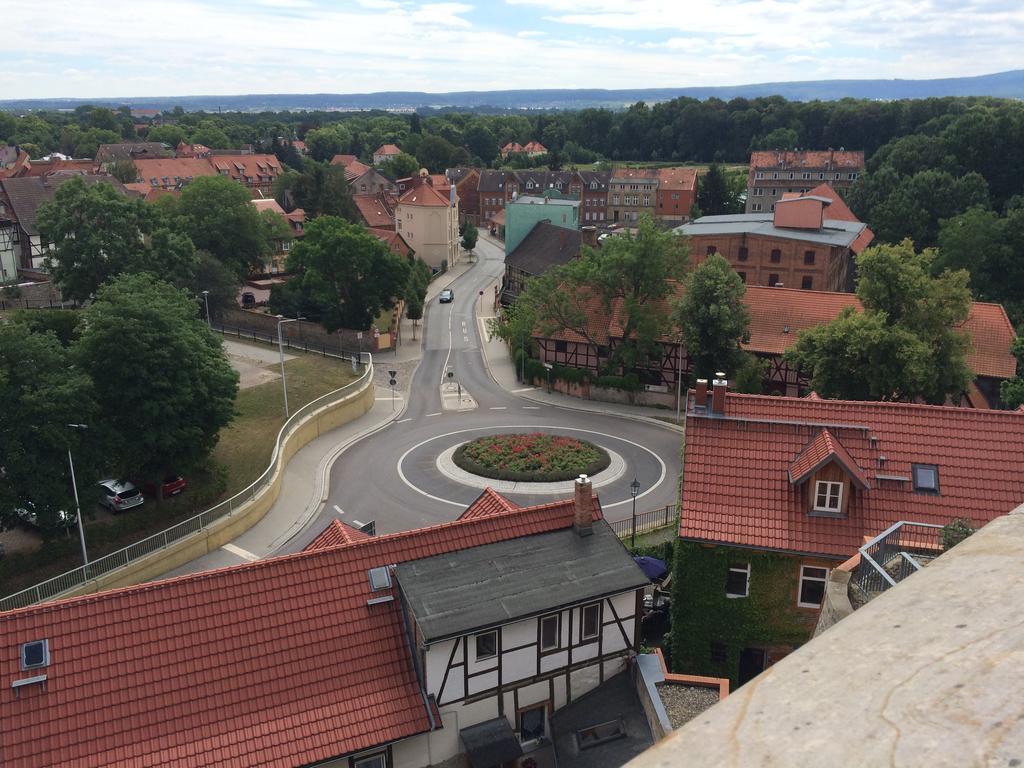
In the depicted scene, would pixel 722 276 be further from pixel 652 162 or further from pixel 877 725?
pixel 652 162

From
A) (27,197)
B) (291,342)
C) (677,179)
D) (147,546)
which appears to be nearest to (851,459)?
(147,546)

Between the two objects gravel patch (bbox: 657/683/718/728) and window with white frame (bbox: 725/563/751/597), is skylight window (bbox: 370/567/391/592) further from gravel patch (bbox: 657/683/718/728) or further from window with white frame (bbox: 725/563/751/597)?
window with white frame (bbox: 725/563/751/597)

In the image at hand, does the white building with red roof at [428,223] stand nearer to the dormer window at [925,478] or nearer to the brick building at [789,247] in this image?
the brick building at [789,247]

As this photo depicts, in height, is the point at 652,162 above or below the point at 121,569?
above

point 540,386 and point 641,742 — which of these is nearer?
Answer: point 641,742

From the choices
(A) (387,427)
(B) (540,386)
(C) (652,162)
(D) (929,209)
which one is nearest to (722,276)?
(B) (540,386)

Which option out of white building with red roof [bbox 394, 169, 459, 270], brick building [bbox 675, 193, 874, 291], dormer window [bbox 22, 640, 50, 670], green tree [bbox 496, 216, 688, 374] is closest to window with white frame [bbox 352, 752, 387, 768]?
dormer window [bbox 22, 640, 50, 670]
